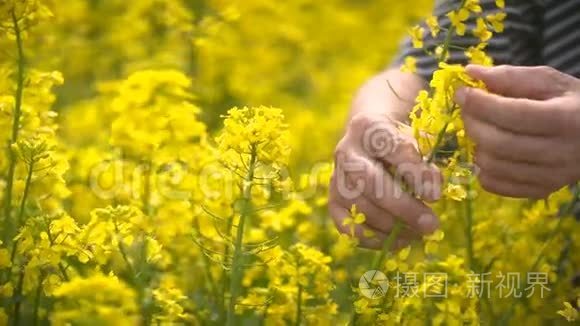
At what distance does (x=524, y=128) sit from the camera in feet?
3.87

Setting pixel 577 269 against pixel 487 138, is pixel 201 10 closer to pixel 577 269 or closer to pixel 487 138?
pixel 577 269

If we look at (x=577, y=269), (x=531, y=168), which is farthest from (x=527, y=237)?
(x=531, y=168)

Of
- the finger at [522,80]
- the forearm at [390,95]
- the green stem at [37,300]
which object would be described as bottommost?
the green stem at [37,300]

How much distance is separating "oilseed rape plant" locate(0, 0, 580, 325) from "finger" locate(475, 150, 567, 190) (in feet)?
0.13

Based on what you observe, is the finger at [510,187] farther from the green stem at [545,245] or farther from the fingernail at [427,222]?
the green stem at [545,245]

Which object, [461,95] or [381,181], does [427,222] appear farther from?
[461,95]

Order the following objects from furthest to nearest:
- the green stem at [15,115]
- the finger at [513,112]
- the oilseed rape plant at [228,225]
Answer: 1. the green stem at [15,115]
2. the oilseed rape plant at [228,225]
3. the finger at [513,112]

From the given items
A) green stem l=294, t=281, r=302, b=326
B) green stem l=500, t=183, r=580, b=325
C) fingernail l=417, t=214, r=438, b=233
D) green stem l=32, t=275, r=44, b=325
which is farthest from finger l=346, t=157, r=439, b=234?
green stem l=32, t=275, r=44, b=325

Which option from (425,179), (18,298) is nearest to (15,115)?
(18,298)

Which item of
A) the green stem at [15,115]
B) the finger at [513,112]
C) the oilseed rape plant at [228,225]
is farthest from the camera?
the green stem at [15,115]

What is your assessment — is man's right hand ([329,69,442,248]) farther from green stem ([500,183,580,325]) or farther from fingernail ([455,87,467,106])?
green stem ([500,183,580,325])

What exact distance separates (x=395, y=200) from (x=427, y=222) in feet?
0.19

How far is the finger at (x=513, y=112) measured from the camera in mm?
1171

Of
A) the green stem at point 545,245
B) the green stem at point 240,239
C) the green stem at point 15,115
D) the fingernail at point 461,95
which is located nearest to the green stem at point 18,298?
the green stem at point 15,115
